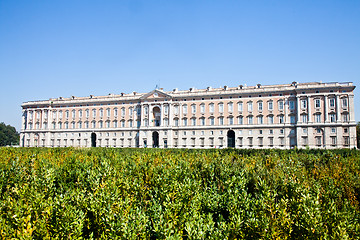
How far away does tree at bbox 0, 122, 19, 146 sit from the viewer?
339ft

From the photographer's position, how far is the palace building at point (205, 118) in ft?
160

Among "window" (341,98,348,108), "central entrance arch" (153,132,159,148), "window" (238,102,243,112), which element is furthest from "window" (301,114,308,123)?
"central entrance arch" (153,132,159,148)

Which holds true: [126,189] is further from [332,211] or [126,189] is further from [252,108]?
[252,108]

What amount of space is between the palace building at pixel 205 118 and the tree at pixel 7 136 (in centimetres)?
4182

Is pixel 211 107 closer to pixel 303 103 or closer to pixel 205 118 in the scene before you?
pixel 205 118

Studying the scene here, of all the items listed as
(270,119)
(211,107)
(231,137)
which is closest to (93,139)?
(211,107)

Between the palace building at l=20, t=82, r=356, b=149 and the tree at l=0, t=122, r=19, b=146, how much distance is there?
4182 cm

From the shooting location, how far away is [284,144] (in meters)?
51.6

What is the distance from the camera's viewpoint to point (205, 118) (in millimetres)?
57625

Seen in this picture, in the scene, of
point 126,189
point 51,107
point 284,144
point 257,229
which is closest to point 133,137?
point 51,107

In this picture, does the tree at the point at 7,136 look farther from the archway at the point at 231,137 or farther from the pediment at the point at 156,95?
the archway at the point at 231,137

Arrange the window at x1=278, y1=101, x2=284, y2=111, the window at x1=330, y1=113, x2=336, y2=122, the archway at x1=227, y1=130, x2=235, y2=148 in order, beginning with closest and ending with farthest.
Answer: the window at x1=330, y1=113, x2=336, y2=122
the window at x1=278, y1=101, x2=284, y2=111
the archway at x1=227, y1=130, x2=235, y2=148

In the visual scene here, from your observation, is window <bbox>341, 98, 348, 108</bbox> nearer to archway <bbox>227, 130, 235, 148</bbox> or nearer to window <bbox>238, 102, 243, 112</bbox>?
window <bbox>238, 102, 243, 112</bbox>

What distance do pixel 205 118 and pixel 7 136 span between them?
95.5 m
